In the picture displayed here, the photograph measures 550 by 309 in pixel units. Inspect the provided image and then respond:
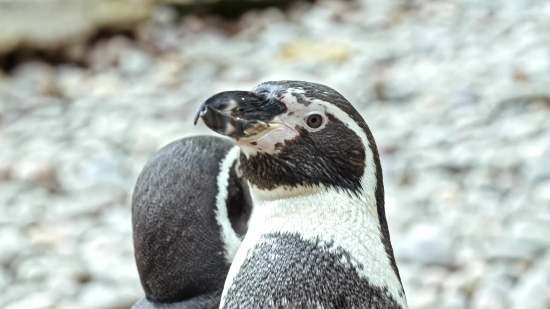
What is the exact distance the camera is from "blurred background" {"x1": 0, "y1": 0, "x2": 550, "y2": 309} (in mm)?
1759

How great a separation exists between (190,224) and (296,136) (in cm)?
28

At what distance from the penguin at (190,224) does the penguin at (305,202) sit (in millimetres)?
218

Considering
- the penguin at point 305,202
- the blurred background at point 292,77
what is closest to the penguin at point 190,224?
the penguin at point 305,202

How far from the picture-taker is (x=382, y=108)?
268 cm

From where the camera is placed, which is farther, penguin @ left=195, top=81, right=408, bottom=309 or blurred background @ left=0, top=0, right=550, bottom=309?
blurred background @ left=0, top=0, right=550, bottom=309

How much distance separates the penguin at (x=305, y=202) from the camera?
69 centimetres

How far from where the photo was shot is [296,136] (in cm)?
71

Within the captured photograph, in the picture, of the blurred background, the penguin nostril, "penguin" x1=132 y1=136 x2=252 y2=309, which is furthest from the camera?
the blurred background

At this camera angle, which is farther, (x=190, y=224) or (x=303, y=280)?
(x=190, y=224)

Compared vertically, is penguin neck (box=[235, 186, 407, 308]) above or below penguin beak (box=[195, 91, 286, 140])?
below

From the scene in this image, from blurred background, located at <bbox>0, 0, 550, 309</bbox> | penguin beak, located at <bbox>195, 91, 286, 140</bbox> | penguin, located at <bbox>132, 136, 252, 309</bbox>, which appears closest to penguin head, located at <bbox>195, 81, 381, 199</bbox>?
penguin beak, located at <bbox>195, 91, 286, 140</bbox>

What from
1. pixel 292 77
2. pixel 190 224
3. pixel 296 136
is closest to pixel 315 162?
pixel 296 136

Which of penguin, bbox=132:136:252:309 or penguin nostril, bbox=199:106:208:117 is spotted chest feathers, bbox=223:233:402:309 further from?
penguin, bbox=132:136:252:309

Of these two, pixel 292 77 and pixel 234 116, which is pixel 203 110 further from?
pixel 292 77
